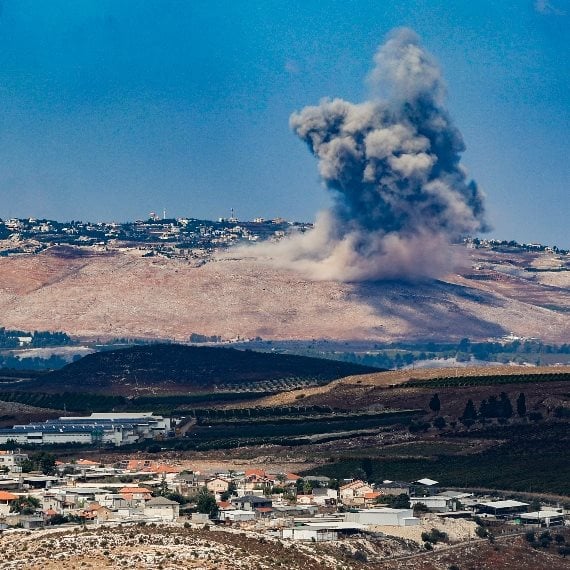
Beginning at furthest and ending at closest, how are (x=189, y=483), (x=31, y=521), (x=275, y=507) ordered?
(x=189, y=483), (x=275, y=507), (x=31, y=521)

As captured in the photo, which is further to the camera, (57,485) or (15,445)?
(15,445)

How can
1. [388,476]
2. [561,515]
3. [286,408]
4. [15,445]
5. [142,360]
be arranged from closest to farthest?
1. [561,515]
2. [388,476]
3. [15,445]
4. [286,408]
5. [142,360]

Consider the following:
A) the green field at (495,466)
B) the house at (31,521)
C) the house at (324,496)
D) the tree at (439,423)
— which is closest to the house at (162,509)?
the house at (31,521)

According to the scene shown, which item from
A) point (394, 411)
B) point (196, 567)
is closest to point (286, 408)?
point (394, 411)

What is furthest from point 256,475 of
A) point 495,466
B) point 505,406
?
point 505,406

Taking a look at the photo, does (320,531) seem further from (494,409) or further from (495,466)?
(494,409)

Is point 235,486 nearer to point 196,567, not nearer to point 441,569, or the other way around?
point 441,569

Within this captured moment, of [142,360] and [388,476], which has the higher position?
[142,360]

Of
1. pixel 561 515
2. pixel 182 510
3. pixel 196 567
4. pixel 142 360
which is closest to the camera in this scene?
pixel 196 567
